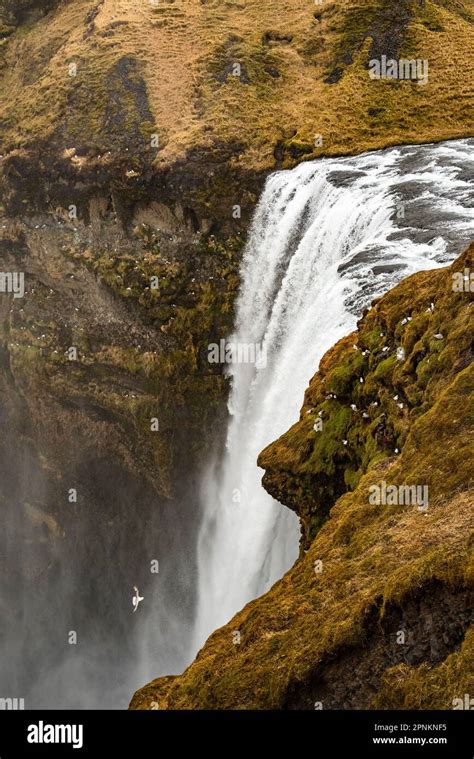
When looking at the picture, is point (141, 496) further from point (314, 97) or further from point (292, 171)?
point (314, 97)

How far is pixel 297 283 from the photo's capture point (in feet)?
89.0

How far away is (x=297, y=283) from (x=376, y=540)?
16353 millimetres

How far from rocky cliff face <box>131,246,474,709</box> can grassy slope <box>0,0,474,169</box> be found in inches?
782

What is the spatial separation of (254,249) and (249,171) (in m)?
3.77

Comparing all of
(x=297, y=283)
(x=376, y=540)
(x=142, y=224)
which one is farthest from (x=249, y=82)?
(x=376, y=540)

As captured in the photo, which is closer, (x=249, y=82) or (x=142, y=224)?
(x=142, y=224)

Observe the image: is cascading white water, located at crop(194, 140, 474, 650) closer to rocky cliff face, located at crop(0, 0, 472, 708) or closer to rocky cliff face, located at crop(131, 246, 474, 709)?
rocky cliff face, located at crop(0, 0, 472, 708)

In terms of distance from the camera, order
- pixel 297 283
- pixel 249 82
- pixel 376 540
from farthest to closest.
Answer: pixel 249 82 < pixel 297 283 < pixel 376 540

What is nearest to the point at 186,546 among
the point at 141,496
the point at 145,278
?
the point at 141,496

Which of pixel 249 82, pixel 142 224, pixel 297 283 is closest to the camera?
pixel 297 283

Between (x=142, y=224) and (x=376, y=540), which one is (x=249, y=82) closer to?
(x=142, y=224)

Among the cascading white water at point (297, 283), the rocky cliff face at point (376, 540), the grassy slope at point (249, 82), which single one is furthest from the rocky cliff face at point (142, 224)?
the rocky cliff face at point (376, 540)

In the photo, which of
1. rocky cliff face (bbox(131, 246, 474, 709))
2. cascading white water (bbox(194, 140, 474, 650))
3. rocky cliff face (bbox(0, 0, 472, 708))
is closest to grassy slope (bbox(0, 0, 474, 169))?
rocky cliff face (bbox(0, 0, 472, 708))

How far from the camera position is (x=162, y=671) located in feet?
106
